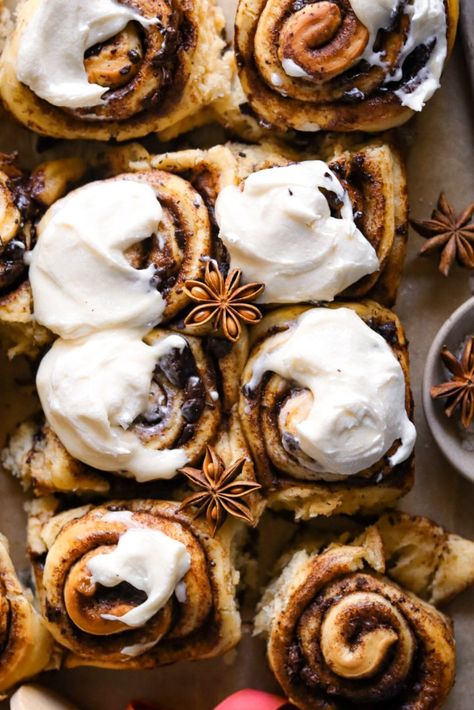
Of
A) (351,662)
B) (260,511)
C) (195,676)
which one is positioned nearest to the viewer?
(351,662)

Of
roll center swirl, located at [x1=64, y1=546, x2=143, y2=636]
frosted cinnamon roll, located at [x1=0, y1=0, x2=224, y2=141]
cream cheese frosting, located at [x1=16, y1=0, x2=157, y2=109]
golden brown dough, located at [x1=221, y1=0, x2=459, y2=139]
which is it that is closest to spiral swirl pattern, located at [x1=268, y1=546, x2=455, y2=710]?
roll center swirl, located at [x1=64, y1=546, x2=143, y2=636]

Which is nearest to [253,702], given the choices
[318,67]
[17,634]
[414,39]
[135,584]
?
[135,584]

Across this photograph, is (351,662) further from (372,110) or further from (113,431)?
(372,110)

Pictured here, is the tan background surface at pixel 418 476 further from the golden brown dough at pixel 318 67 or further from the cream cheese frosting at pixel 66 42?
the cream cheese frosting at pixel 66 42

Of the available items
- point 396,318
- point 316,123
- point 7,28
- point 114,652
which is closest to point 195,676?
point 114,652

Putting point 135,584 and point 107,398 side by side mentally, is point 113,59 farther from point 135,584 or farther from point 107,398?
point 135,584

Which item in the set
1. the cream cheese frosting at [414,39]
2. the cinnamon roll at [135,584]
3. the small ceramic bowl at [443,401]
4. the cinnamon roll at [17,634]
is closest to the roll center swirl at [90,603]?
the cinnamon roll at [135,584]
